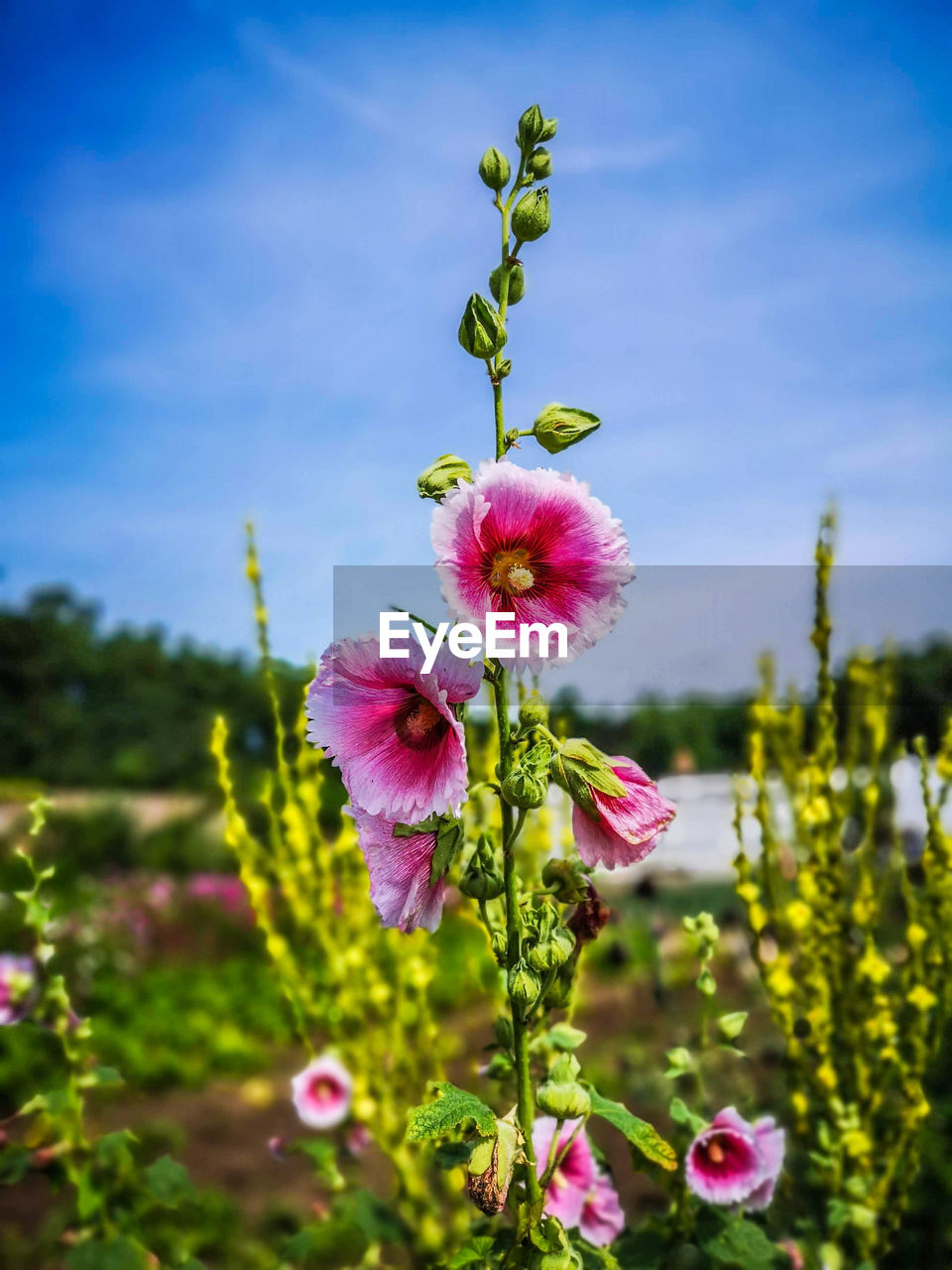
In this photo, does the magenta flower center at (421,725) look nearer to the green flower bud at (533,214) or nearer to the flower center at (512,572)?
the flower center at (512,572)

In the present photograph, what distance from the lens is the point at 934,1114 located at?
2.44 meters

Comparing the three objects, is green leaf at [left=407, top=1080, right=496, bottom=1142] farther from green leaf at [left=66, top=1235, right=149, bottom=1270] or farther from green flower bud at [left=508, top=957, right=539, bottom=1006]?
green leaf at [left=66, top=1235, right=149, bottom=1270]

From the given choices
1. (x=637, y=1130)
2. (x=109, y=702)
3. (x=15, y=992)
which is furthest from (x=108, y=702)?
(x=637, y=1130)

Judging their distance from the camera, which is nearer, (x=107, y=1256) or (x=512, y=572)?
(x=512, y=572)

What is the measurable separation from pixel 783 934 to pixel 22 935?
630cm

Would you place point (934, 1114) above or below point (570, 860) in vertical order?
below

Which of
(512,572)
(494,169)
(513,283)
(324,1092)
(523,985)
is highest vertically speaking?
(494,169)

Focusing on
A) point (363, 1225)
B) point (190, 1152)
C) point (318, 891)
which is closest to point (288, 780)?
point (318, 891)

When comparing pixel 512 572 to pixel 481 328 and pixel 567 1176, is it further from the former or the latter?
pixel 567 1176

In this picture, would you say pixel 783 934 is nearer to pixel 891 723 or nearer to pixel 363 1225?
pixel 891 723

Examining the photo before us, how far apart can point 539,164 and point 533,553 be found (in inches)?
16.1

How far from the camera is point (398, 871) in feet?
2.92

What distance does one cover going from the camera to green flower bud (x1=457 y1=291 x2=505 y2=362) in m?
0.91

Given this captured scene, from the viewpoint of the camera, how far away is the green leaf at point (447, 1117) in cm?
85
